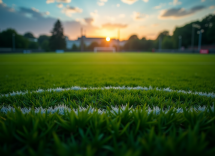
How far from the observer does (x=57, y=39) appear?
2323 inches

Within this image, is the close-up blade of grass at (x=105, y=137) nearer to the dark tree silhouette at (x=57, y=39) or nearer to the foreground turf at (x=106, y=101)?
the foreground turf at (x=106, y=101)

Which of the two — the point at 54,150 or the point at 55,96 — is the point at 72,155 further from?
the point at 55,96

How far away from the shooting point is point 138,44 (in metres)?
69.6

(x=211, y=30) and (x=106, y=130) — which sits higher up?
(x=211, y=30)

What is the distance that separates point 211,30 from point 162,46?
840 inches

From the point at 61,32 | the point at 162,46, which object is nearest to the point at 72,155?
the point at 61,32

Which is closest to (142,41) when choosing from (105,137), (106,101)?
(106,101)

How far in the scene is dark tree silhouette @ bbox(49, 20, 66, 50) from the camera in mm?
58778

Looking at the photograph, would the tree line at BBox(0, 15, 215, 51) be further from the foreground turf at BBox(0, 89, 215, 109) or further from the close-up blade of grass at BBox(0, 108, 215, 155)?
the close-up blade of grass at BBox(0, 108, 215, 155)

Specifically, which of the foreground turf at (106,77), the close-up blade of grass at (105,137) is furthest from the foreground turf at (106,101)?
the foreground turf at (106,77)

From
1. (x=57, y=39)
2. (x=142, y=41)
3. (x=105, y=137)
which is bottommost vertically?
(x=105, y=137)

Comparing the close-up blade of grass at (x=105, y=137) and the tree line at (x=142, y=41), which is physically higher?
the tree line at (x=142, y=41)

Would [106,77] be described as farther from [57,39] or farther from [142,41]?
[142,41]

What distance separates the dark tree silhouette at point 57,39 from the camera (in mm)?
58778
